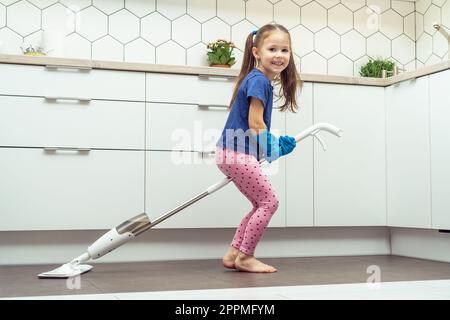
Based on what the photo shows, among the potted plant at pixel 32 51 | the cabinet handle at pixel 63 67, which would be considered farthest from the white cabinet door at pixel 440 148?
the potted plant at pixel 32 51

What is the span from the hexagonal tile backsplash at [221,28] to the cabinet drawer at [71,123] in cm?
49

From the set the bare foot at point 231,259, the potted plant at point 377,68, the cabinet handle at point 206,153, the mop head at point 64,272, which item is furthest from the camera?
the potted plant at point 377,68

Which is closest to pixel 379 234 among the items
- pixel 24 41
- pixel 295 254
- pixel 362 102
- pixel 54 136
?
pixel 295 254

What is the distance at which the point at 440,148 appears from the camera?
2814 mm

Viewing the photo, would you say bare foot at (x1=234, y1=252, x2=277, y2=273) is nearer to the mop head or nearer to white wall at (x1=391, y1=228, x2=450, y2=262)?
the mop head

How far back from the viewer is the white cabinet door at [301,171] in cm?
308

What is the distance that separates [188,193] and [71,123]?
59 centimetres

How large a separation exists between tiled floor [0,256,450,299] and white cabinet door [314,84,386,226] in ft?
1.11

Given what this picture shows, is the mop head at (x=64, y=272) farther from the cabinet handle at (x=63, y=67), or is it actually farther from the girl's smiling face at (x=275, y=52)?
the girl's smiling face at (x=275, y=52)

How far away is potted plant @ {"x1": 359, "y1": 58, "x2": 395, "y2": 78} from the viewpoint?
3508 mm

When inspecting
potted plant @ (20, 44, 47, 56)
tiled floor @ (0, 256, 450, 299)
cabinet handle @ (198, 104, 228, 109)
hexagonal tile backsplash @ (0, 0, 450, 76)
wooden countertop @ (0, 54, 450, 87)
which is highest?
hexagonal tile backsplash @ (0, 0, 450, 76)

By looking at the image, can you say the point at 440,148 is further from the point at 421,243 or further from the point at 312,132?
the point at 312,132

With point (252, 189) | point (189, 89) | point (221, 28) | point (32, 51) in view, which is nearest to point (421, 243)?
point (252, 189)

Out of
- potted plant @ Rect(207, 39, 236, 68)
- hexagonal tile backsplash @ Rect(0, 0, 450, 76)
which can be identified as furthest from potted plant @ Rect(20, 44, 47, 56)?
potted plant @ Rect(207, 39, 236, 68)
